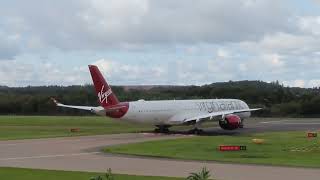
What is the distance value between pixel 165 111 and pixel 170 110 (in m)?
0.66

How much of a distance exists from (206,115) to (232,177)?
40.1 metres

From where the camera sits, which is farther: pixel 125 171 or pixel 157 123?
pixel 157 123

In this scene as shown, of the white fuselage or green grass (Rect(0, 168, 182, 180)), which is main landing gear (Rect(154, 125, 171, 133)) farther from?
green grass (Rect(0, 168, 182, 180))

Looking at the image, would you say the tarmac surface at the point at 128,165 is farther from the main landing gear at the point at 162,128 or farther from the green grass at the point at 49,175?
the main landing gear at the point at 162,128

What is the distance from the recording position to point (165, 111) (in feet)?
211

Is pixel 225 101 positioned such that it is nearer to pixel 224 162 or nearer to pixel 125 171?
pixel 224 162

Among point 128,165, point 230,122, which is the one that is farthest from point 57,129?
point 128,165

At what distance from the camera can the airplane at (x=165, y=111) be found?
5897cm

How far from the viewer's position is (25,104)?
472 ft

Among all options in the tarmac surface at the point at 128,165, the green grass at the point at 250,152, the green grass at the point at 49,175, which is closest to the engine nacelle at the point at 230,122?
the green grass at the point at 250,152

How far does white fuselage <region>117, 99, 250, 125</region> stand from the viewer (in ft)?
203

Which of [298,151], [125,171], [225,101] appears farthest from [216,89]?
[125,171]

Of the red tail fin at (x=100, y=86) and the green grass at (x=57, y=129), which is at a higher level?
the red tail fin at (x=100, y=86)

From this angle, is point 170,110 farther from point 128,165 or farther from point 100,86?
point 128,165
